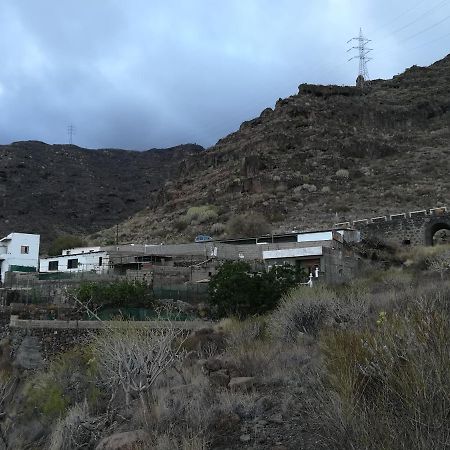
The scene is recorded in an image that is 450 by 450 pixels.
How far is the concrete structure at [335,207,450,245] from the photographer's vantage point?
44156 millimetres

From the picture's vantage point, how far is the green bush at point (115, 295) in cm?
2655

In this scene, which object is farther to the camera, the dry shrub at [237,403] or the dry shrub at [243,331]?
the dry shrub at [243,331]

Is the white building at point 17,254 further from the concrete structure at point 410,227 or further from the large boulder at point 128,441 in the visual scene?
the large boulder at point 128,441

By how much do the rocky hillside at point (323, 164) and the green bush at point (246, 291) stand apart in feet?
90.1

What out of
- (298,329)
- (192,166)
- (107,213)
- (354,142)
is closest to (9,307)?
(298,329)

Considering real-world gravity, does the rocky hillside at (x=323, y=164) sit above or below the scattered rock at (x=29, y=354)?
above

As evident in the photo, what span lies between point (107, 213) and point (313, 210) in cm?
6429

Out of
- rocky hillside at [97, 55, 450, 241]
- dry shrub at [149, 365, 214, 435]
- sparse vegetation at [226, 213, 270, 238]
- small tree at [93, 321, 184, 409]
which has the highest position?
rocky hillside at [97, 55, 450, 241]

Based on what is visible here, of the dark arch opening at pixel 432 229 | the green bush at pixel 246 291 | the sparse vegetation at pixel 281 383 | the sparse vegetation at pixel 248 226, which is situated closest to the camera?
the sparse vegetation at pixel 281 383

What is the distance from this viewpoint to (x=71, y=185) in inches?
4756

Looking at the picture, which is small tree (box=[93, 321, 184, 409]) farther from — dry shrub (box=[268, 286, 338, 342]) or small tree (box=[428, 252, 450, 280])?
small tree (box=[428, 252, 450, 280])

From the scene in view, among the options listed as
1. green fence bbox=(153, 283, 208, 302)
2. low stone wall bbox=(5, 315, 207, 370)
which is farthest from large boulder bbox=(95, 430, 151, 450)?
green fence bbox=(153, 283, 208, 302)

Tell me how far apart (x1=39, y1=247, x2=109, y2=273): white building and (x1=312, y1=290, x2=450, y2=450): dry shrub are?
3655 cm

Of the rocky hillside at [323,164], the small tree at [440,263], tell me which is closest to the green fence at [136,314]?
the small tree at [440,263]
